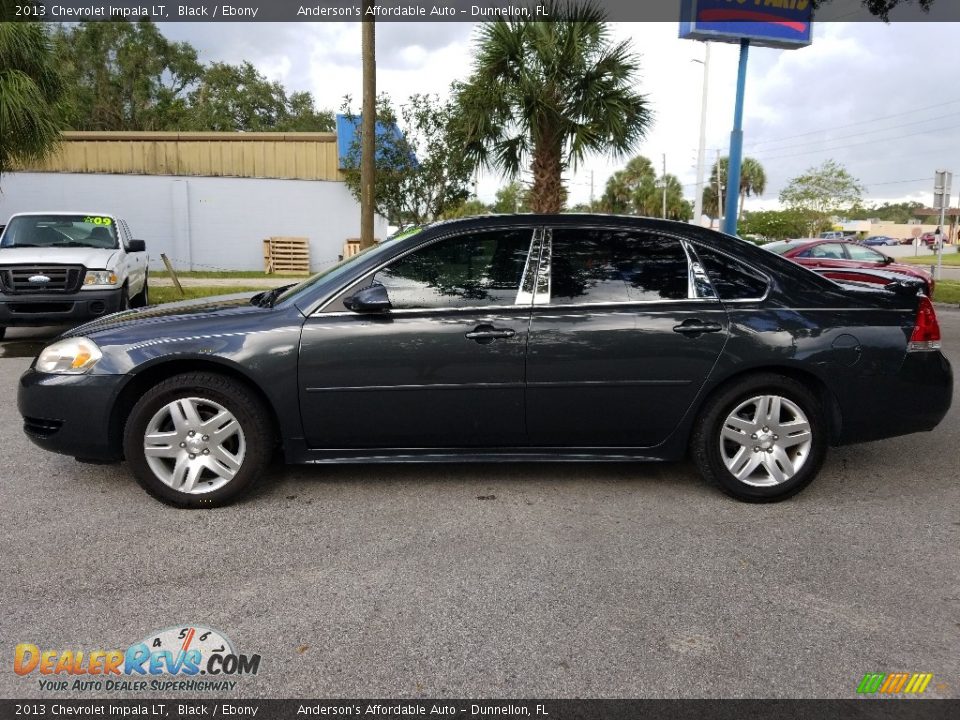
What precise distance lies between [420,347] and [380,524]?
919 mm

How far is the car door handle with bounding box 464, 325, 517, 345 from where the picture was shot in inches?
148

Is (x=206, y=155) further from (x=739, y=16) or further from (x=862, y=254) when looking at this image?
(x=862, y=254)

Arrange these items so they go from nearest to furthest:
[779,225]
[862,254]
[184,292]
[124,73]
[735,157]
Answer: [862,254], [184,292], [735,157], [124,73], [779,225]

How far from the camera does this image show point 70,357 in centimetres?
378

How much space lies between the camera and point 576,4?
41.5 ft

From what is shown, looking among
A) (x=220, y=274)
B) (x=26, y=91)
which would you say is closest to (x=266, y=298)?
(x=26, y=91)

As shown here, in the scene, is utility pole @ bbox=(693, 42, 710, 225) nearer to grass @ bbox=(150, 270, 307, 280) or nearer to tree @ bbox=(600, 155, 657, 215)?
grass @ bbox=(150, 270, 307, 280)

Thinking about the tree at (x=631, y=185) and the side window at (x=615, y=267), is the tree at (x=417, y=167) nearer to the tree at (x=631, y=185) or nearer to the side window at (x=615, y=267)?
the side window at (x=615, y=267)

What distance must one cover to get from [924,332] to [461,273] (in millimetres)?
2620

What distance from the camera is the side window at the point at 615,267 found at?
12.9 feet

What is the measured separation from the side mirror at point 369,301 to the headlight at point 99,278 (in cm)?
658

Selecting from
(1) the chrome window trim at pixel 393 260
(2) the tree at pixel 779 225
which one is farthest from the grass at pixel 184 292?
(2) the tree at pixel 779 225

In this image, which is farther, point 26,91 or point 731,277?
point 26,91

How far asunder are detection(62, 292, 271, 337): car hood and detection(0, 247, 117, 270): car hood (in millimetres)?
5488
